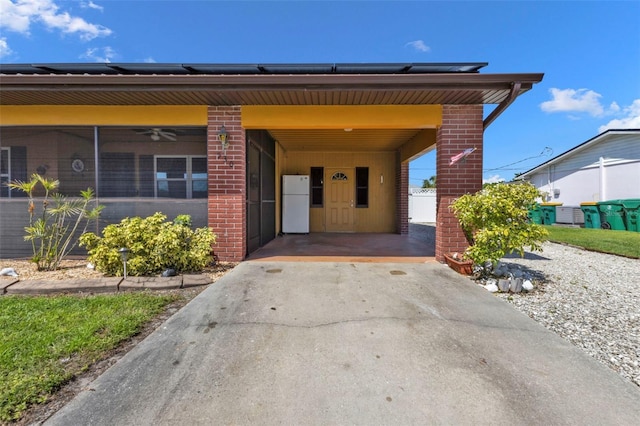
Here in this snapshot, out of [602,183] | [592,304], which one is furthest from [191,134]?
[602,183]

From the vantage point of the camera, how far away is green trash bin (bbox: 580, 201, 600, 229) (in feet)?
42.0

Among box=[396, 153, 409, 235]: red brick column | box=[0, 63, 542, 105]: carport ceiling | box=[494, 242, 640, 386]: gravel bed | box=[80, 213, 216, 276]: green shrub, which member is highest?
box=[0, 63, 542, 105]: carport ceiling

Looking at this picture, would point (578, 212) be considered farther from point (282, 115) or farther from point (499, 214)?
point (282, 115)

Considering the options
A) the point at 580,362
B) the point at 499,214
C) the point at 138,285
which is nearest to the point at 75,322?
the point at 138,285

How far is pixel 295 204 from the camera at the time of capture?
32.8ft

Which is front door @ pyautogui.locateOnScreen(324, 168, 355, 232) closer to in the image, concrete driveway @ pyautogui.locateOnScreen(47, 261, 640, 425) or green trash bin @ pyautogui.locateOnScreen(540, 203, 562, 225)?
concrete driveway @ pyautogui.locateOnScreen(47, 261, 640, 425)

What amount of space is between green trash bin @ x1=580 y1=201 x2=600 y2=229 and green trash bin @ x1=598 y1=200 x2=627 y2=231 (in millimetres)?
169

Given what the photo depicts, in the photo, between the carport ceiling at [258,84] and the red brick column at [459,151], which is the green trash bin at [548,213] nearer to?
the red brick column at [459,151]

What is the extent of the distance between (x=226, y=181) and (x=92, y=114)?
2786mm

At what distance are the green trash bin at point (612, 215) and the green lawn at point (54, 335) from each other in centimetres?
1649

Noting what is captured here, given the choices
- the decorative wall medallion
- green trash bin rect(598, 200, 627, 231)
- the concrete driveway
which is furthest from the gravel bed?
green trash bin rect(598, 200, 627, 231)

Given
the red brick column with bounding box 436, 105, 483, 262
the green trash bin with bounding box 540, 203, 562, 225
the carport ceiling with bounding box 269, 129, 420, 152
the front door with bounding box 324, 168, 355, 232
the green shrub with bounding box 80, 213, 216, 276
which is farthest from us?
the green trash bin with bounding box 540, 203, 562, 225

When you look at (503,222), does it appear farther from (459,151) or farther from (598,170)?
(598,170)

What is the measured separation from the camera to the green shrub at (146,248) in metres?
4.32
